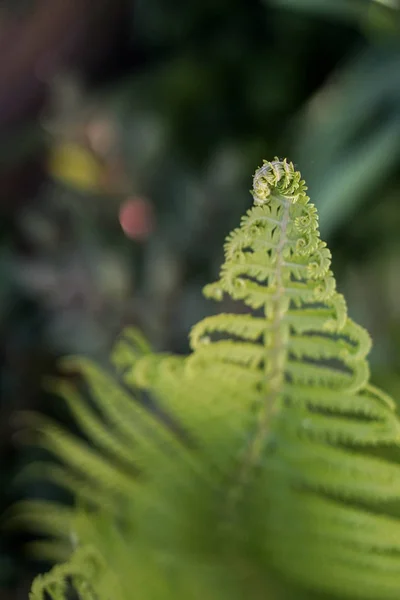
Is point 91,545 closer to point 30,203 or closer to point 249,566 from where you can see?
point 249,566

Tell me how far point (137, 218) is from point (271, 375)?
1.65 ft

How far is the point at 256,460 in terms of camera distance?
1.59 feet

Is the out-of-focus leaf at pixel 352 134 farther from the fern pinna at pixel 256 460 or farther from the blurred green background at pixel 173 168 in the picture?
the fern pinna at pixel 256 460

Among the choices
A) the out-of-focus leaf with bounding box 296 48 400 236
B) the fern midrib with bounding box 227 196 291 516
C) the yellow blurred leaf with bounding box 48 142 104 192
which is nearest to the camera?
the fern midrib with bounding box 227 196 291 516

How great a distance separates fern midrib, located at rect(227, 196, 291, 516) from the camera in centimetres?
35

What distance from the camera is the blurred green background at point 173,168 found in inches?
30.5

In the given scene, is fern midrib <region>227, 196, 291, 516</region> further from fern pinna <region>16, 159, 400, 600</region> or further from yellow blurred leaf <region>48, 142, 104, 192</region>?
yellow blurred leaf <region>48, 142, 104, 192</region>

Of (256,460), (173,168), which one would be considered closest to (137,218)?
(173,168)

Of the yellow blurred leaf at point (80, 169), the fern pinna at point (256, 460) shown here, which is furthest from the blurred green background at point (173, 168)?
the fern pinna at point (256, 460)

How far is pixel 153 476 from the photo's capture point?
1.82 ft

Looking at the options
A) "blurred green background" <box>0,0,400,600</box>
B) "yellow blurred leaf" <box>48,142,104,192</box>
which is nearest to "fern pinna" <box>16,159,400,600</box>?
"blurred green background" <box>0,0,400,600</box>

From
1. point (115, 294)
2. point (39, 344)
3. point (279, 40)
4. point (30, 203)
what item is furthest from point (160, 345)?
point (279, 40)

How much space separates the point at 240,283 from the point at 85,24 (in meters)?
0.81

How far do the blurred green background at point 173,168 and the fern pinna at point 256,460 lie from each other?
0.27 m
